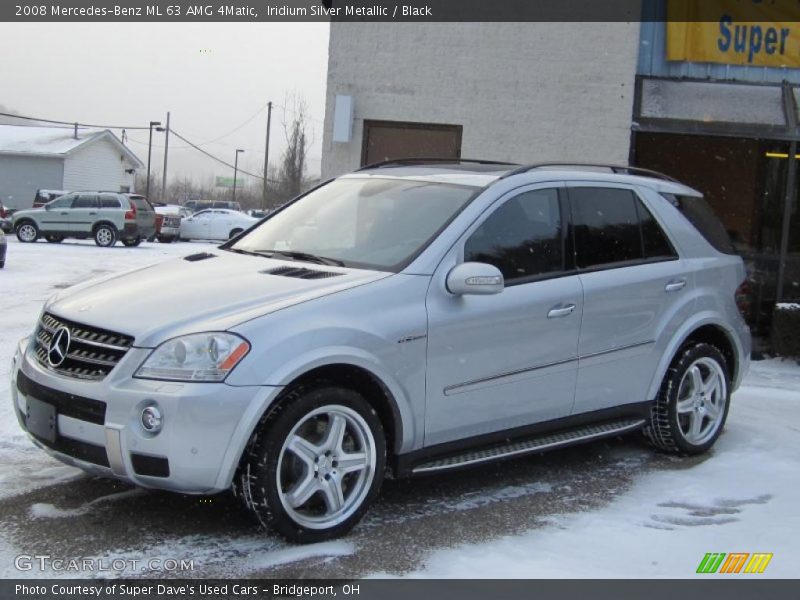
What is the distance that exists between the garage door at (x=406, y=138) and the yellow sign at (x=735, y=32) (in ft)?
9.21

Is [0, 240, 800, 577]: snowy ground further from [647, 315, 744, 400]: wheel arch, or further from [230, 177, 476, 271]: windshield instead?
[230, 177, 476, 271]: windshield

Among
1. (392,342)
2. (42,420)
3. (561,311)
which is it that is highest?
(561,311)

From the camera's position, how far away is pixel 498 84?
38.0 ft

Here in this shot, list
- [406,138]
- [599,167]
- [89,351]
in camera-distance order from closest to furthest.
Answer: [89,351], [599,167], [406,138]

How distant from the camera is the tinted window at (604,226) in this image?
A: 5543 mm

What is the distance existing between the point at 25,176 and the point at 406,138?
1715 inches

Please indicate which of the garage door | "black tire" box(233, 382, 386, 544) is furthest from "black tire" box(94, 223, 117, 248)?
"black tire" box(233, 382, 386, 544)

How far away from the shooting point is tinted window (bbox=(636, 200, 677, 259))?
234 inches

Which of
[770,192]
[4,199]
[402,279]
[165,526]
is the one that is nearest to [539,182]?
[402,279]

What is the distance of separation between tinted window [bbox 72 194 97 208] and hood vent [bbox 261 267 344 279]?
2544 cm

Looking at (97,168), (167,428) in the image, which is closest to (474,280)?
(167,428)

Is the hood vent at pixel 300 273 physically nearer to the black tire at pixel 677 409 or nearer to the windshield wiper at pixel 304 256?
the windshield wiper at pixel 304 256

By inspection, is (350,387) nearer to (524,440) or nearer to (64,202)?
(524,440)

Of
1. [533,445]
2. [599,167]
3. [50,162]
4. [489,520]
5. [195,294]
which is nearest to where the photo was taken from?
[195,294]
